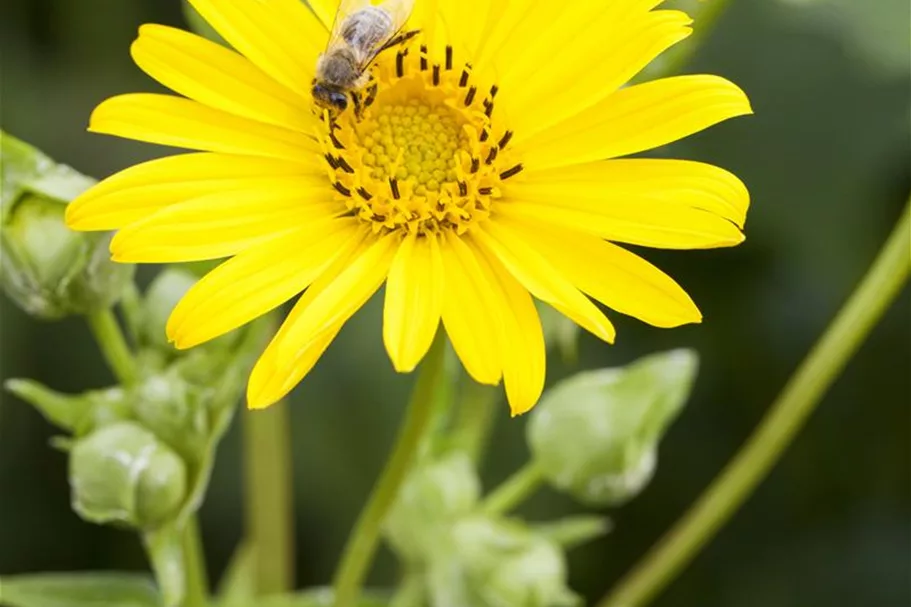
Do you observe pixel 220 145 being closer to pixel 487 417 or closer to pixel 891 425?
pixel 487 417

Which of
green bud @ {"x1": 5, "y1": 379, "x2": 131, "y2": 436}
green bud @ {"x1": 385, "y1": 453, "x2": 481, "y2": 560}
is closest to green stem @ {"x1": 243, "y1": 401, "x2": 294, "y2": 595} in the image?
green bud @ {"x1": 385, "y1": 453, "x2": 481, "y2": 560}

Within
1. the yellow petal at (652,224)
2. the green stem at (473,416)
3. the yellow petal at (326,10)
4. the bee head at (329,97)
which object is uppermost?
the yellow petal at (326,10)

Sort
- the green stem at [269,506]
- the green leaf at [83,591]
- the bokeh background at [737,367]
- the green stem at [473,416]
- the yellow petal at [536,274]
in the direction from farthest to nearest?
1. the bokeh background at [737,367]
2. the green stem at [269,506]
3. the green stem at [473,416]
4. the green leaf at [83,591]
5. the yellow petal at [536,274]

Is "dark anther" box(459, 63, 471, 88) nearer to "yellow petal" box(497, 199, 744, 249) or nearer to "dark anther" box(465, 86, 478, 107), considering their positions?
"dark anther" box(465, 86, 478, 107)

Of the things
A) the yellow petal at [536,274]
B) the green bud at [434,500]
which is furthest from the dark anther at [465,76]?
the green bud at [434,500]

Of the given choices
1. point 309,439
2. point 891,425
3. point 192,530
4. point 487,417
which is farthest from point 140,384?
point 891,425

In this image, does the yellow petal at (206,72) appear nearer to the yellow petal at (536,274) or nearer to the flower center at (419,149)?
the flower center at (419,149)

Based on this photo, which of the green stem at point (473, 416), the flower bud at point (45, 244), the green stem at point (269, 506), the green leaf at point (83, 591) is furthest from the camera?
the green stem at point (269, 506)
